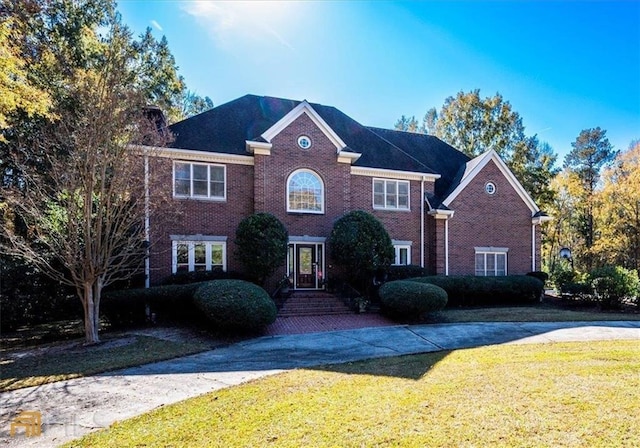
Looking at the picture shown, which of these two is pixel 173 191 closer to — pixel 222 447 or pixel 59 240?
pixel 59 240

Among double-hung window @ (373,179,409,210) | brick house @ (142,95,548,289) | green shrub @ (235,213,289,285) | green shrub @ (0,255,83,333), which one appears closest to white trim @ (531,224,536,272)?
brick house @ (142,95,548,289)

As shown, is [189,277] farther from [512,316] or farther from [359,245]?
[512,316]

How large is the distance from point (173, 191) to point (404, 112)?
43.0 m

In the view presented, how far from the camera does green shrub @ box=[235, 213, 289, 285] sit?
14695 millimetres

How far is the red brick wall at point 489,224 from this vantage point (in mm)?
19938

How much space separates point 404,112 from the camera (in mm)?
52531

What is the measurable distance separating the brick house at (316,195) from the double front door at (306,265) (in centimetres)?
5

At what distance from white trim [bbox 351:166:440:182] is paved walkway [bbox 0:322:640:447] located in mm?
8588

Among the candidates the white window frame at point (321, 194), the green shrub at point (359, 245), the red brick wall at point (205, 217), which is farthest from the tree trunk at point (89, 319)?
the green shrub at point (359, 245)

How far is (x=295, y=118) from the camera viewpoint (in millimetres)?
17250

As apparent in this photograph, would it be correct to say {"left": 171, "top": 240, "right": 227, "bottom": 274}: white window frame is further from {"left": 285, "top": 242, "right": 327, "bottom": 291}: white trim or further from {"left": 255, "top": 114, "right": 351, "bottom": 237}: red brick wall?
{"left": 285, "top": 242, "right": 327, "bottom": 291}: white trim

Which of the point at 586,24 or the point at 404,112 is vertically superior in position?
the point at 404,112

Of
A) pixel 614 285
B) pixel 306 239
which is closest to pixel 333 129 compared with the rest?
pixel 306 239

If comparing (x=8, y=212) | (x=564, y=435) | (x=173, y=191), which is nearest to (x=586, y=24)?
(x=564, y=435)
